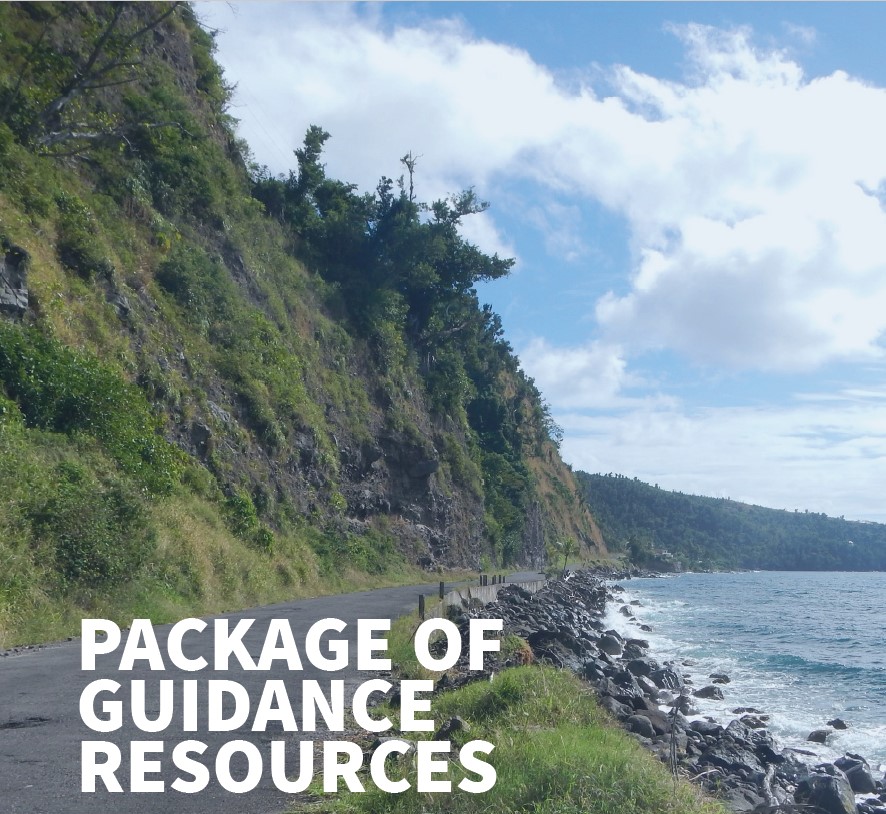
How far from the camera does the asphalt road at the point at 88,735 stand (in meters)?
6.04

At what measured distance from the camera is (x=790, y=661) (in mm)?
24828

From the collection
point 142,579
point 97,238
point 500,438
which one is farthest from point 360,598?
point 500,438

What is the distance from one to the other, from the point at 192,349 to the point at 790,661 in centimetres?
1929

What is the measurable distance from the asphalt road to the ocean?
845cm

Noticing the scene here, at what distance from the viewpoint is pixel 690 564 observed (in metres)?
154

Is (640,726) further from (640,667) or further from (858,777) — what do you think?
(640,667)

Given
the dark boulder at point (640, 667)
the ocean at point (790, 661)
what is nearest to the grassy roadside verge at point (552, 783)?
the ocean at point (790, 661)

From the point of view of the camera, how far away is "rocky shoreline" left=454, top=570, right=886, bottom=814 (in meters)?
9.41

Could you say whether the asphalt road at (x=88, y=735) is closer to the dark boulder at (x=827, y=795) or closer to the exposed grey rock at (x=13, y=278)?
the dark boulder at (x=827, y=795)

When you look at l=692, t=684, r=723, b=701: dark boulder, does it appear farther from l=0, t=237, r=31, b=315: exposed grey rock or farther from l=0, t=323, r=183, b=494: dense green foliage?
l=0, t=237, r=31, b=315: exposed grey rock

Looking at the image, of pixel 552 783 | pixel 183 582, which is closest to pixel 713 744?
pixel 552 783

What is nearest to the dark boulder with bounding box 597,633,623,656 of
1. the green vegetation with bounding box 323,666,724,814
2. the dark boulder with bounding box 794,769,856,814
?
the dark boulder with bounding box 794,769,856,814

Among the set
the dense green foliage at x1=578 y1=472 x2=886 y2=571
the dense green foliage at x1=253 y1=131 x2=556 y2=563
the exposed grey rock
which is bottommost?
the dense green foliage at x1=578 y1=472 x2=886 y2=571

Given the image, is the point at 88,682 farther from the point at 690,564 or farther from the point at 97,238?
the point at 690,564
